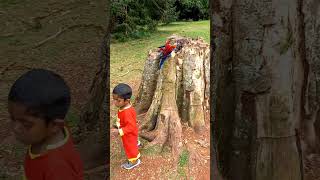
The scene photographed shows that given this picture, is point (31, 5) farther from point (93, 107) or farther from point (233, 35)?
point (233, 35)

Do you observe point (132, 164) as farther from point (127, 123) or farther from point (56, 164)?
point (56, 164)

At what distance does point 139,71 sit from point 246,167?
740 cm

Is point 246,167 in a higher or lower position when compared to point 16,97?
lower

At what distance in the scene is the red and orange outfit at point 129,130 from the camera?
15.7 feet

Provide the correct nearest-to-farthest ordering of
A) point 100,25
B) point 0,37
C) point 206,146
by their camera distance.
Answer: point 0,37
point 100,25
point 206,146

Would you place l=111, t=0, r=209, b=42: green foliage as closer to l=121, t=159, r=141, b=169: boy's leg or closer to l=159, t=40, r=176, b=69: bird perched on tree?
l=159, t=40, r=176, b=69: bird perched on tree

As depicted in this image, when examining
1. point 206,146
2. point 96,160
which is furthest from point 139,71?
point 96,160

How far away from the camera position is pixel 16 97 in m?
1.30

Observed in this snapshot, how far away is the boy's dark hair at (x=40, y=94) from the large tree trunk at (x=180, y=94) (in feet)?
13.7

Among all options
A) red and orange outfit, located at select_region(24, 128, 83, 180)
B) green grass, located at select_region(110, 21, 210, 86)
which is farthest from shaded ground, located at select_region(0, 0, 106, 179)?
green grass, located at select_region(110, 21, 210, 86)

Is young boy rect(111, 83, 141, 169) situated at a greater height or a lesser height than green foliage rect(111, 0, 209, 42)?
lesser

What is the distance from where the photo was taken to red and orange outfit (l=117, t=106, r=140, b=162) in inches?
188

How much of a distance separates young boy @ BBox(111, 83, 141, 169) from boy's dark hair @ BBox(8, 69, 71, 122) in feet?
10.6

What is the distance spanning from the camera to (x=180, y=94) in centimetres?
581
